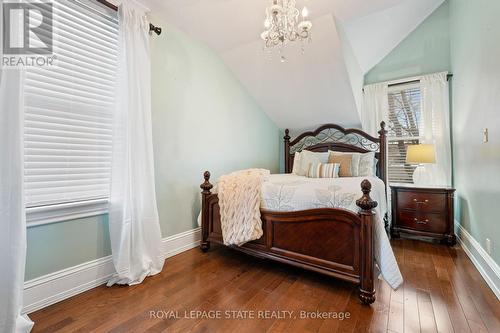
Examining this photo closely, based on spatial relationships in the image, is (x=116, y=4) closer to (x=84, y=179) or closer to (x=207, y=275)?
(x=84, y=179)

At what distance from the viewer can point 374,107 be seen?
12.4 ft

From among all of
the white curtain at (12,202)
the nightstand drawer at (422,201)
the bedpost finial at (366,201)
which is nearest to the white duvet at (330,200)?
the bedpost finial at (366,201)

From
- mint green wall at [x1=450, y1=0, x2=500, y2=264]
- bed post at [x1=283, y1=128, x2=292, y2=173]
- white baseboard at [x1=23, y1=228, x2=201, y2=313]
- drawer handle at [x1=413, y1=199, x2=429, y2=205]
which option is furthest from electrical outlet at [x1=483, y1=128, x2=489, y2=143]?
white baseboard at [x1=23, y1=228, x2=201, y2=313]

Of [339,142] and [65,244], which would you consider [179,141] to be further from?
[339,142]

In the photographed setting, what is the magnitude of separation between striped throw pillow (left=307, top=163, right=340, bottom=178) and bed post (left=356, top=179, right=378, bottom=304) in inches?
56.5

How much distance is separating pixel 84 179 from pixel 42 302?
873 mm

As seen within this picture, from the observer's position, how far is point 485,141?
210cm

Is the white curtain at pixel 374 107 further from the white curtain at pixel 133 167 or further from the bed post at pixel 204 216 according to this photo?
the white curtain at pixel 133 167

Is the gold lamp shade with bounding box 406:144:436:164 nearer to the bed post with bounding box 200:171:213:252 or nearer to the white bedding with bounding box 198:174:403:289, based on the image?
the white bedding with bounding box 198:174:403:289

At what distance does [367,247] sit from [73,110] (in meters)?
2.41

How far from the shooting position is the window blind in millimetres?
1650

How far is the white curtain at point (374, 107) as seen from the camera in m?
3.71

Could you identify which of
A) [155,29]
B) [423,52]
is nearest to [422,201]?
[423,52]

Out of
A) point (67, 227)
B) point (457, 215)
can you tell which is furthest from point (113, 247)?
point (457, 215)
